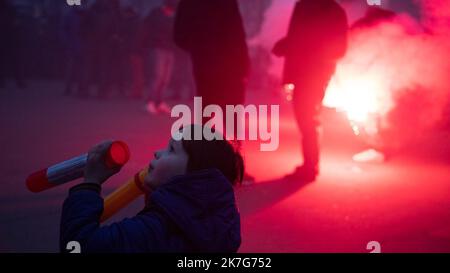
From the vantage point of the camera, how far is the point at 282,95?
14102 mm

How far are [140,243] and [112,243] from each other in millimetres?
86

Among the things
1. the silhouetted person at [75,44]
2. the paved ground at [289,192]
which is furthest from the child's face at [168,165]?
the silhouetted person at [75,44]

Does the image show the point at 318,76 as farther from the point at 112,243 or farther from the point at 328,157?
the point at 112,243

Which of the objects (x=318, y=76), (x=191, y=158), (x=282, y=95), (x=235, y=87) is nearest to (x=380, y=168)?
(x=318, y=76)

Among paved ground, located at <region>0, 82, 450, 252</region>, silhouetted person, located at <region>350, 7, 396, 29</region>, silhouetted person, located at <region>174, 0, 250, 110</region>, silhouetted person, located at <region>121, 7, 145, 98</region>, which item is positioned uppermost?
silhouetted person, located at <region>121, 7, 145, 98</region>

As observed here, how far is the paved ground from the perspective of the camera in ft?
12.1

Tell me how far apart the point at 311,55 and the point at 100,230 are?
354 cm

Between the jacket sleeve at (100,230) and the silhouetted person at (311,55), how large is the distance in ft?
11.2

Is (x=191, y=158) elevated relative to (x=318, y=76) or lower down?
lower down

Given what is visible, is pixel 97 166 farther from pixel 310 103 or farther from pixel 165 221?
pixel 310 103

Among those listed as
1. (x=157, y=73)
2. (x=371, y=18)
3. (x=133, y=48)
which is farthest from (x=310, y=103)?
(x=133, y=48)

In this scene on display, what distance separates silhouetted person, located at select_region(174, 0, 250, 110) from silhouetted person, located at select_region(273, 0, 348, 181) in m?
0.60

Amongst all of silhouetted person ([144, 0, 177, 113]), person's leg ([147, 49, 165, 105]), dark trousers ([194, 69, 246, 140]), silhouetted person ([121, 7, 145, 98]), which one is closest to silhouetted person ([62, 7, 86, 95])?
silhouetted person ([121, 7, 145, 98])

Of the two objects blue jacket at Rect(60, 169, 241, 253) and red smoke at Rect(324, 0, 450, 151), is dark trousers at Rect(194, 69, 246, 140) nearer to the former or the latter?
red smoke at Rect(324, 0, 450, 151)
